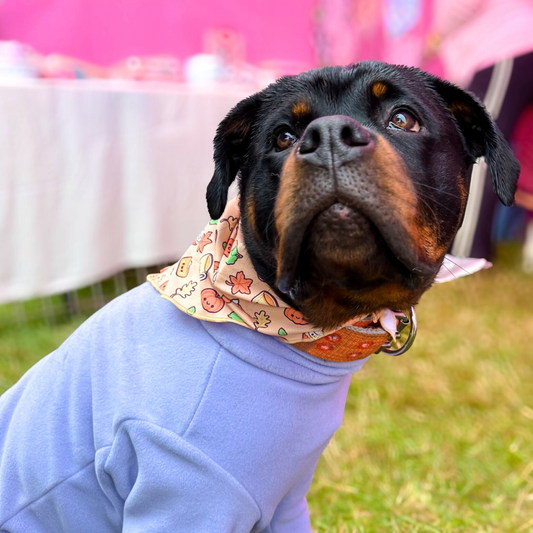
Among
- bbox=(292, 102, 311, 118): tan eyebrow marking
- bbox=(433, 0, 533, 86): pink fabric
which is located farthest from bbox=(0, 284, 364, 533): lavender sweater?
bbox=(433, 0, 533, 86): pink fabric

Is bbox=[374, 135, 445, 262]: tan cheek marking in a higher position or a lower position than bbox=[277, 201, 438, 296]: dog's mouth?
higher

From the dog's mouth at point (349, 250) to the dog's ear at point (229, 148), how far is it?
27 cm

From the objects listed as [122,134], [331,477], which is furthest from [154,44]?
[331,477]

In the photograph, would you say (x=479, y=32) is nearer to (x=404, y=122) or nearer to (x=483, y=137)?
(x=483, y=137)

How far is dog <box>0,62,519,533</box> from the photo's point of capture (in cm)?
93

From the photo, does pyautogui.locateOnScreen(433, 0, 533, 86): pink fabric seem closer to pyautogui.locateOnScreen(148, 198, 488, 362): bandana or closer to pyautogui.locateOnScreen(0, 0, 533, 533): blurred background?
pyautogui.locateOnScreen(0, 0, 533, 533): blurred background

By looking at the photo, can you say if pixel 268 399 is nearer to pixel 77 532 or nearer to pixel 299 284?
pixel 299 284

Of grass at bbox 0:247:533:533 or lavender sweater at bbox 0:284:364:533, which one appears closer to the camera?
lavender sweater at bbox 0:284:364:533

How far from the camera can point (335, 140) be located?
0.87 meters

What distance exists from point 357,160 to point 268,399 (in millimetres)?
462

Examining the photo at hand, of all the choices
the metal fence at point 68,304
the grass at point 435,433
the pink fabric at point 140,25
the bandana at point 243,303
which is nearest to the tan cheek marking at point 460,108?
the bandana at point 243,303

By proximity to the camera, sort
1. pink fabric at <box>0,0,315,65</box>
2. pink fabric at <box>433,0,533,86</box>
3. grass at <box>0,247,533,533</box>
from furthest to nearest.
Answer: pink fabric at <box>433,0,533,86</box> → pink fabric at <box>0,0,315,65</box> → grass at <box>0,247,533,533</box>

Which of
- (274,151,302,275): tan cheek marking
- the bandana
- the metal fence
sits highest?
(274,151,302,275): tan cheek marking

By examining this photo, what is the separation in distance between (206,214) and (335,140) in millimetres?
2394
